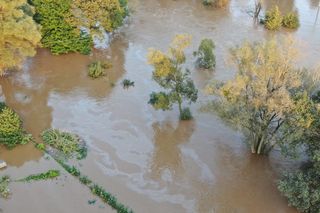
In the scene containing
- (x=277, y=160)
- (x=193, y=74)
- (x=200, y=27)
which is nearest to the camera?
(x=277, y=160)

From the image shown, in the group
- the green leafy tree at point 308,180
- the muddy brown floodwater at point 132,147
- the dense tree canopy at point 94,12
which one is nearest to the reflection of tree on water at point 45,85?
the muddy brown floodwater at point 132,147

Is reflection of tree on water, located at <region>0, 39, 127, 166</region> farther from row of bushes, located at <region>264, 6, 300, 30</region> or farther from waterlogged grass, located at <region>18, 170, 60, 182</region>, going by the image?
row of bushes, located at <region>264, 6, 300, 30</region>

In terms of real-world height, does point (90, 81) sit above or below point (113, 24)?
below

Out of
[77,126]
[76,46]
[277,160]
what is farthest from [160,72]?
[76,46]

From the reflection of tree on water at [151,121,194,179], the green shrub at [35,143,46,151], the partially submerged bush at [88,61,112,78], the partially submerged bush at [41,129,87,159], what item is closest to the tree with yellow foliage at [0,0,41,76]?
the partially submerged bush at [88,61,112,78]

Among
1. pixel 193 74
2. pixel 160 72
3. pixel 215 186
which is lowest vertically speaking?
pixel 215 186

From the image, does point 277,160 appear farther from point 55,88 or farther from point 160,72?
point 55,88

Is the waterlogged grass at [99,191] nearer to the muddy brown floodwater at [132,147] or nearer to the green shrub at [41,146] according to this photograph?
the muddy brown floodwater at [132,147]
